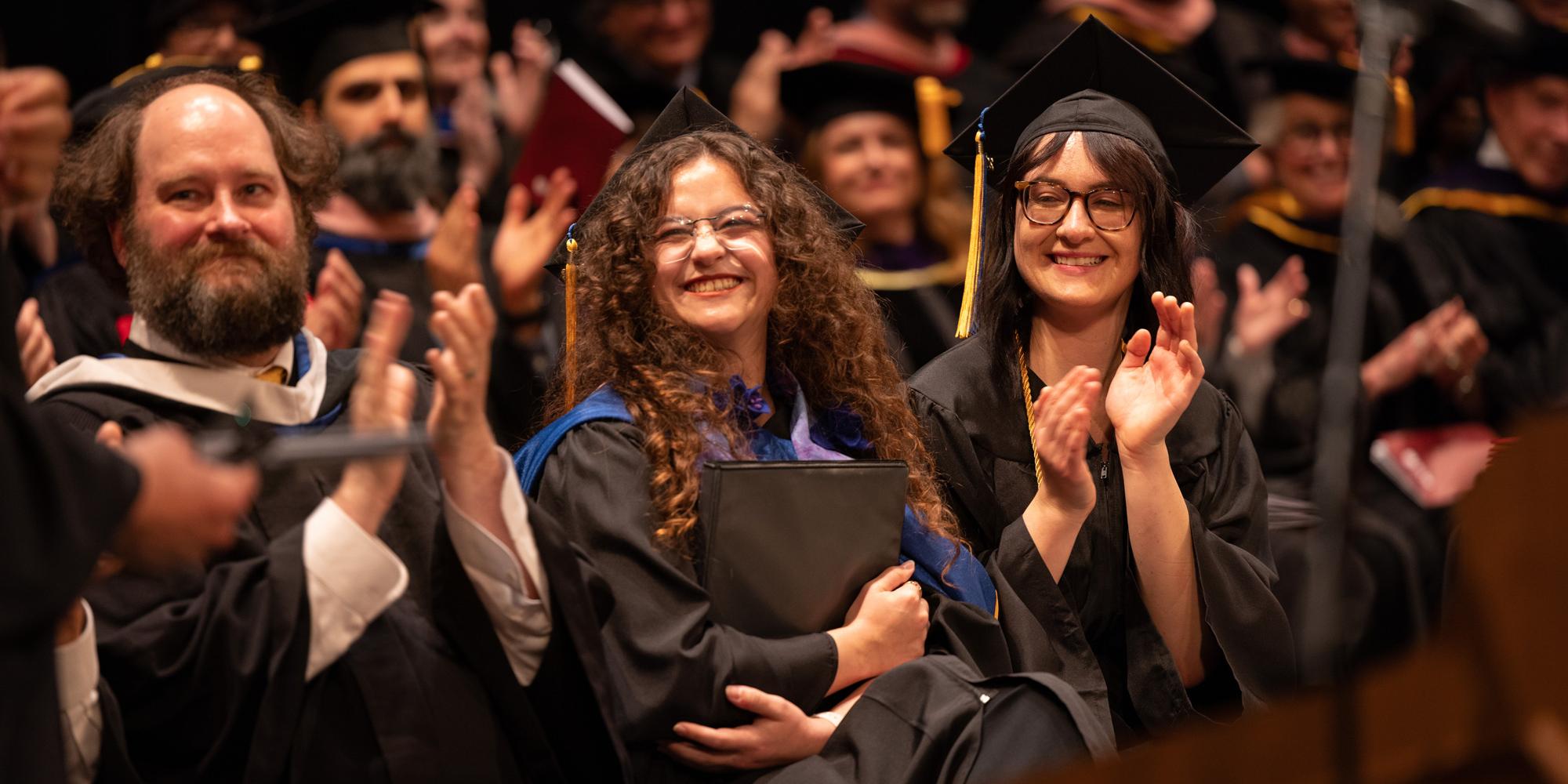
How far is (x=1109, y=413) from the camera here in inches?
131

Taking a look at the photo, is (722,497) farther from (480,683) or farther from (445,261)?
(445,261)

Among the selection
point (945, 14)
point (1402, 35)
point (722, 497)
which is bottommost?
point (722, 497)

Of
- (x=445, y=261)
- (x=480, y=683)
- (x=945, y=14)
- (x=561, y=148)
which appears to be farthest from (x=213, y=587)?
(x=945, y=14)

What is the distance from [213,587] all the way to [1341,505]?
1.75 m

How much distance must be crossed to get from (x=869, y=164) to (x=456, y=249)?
1.68 metres

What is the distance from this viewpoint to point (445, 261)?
16.7ft

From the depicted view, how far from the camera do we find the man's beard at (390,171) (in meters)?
5.48

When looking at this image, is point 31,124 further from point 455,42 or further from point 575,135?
point 455,42

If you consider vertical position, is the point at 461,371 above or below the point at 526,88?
below

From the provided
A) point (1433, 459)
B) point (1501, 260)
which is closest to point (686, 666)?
point (1433, 459)

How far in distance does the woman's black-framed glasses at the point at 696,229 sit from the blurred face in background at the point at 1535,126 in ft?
13.7

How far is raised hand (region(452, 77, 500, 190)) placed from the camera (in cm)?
617

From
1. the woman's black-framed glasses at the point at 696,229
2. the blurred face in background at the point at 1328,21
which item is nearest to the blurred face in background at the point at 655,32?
the blurred face in background at the point at 1328,21

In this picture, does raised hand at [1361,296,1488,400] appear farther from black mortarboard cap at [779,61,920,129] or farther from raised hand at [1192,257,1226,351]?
black mortarboard cap at [779,61,920,129]
